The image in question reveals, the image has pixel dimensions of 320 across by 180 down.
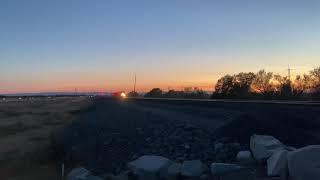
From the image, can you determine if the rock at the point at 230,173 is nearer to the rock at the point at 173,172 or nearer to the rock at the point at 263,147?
the rock at the point at 173,172

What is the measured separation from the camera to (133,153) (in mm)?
18578

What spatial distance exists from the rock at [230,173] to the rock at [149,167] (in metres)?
1.55

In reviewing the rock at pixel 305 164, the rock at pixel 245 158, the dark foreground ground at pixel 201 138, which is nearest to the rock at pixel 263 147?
the rock at pixel 245 158

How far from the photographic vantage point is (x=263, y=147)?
551 inches

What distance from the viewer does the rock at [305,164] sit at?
34.3ft

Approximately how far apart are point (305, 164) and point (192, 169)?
121 inches

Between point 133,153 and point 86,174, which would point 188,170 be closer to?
point 86,174

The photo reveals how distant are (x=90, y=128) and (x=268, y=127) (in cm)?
1379

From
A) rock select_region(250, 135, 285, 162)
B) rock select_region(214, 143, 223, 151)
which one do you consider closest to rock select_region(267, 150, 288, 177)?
rock select_region(250, 135, 285, 162)

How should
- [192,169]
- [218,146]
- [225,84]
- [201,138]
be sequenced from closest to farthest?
[192,169], [218,146], [201,138], [225,84]

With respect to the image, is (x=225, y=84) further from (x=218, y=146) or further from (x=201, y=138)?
(x=218, y=146)

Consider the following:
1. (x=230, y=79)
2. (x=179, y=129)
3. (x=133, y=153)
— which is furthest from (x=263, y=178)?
(x=230, y=79)

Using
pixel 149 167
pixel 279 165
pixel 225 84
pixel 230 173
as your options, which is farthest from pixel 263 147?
pixel 225 84

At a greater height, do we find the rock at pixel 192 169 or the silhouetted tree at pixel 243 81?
the silhouetted tree at pixel 243 81
